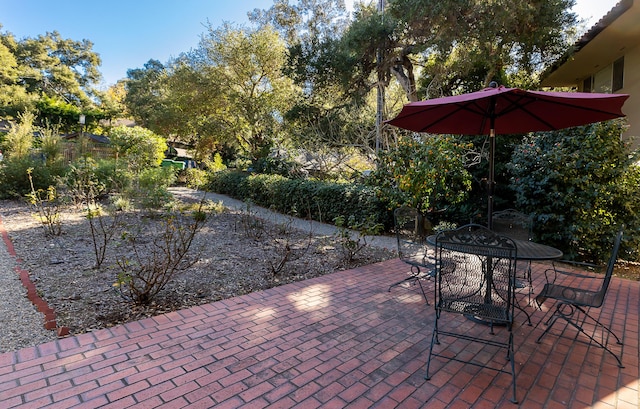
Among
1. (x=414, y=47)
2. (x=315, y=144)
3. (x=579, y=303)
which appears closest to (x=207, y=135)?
(x=315, y=144)

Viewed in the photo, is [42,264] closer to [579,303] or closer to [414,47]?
[579,303]

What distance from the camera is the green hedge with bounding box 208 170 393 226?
7461 mm

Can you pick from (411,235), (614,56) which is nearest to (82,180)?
(411,235)

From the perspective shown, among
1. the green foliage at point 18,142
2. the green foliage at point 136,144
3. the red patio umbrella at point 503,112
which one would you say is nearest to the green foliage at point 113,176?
the green foliage at point 18,142

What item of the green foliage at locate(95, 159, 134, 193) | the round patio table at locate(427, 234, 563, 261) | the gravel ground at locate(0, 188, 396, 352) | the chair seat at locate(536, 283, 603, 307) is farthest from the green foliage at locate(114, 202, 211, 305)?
the chair seat at locate(536, 283, 603, 307)

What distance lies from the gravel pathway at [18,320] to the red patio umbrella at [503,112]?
3.61 meters

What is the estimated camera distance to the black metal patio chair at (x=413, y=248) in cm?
387

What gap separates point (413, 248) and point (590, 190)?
111 inches

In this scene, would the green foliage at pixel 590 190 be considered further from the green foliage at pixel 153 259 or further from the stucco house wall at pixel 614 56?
the green foliage at pixel 153 259

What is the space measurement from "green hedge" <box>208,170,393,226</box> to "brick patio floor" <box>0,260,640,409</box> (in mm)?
3075

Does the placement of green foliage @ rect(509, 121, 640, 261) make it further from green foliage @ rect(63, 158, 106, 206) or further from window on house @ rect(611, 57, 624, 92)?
green foliage @ rect(63, 158, 106, 206)

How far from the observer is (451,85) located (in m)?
9.13

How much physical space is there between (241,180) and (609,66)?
11.5m

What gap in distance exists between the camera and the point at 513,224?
14.2 ft
